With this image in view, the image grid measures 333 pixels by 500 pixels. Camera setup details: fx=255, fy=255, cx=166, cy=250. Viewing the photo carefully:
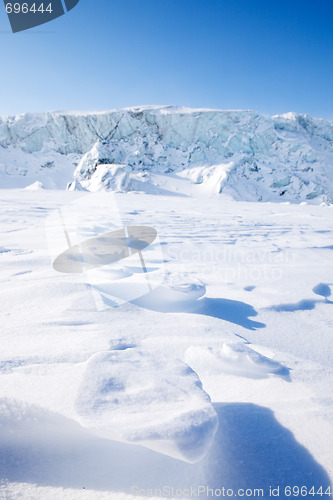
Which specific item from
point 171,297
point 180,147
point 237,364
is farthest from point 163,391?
point 180,147

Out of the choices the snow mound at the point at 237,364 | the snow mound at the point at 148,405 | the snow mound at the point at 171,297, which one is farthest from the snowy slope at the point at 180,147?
the snow mound at the point at 148,405

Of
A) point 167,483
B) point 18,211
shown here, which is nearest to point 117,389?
point 167,483

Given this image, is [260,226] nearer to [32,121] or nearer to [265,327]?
[265,327]

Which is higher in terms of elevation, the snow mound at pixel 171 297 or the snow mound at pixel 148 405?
the snow mound at pixel 148 405

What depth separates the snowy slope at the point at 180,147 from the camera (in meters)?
19.7

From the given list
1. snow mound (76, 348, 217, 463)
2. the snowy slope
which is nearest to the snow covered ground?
snow mound (76, 348, 217, 463)

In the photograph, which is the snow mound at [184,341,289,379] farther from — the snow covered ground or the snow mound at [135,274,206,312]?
the snow mound at [135,274,206,312]

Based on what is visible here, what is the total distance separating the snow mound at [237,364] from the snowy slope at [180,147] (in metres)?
19.0

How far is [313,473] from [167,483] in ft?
1.01

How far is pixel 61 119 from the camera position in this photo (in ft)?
69.3

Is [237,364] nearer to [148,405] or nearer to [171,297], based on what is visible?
[148,405]

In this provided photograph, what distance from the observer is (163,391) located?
0.61m

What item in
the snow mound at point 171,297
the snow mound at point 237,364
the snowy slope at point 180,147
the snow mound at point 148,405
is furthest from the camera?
the snowy slope at point 180,147

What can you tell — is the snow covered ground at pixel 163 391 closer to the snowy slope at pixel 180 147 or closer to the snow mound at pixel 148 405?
the snow mound at pixel 148 405
